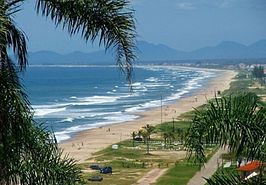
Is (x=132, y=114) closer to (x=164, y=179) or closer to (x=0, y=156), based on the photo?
(x=164, y=179)

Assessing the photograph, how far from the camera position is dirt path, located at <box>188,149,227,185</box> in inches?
1490

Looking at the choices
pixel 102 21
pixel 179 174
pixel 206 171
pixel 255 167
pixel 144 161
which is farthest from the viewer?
pixel 144 161

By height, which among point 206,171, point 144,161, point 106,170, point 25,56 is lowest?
point 144,161

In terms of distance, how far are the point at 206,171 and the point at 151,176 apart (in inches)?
177

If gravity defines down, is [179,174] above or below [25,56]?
below

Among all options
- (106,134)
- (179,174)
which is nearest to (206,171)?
(179,174)

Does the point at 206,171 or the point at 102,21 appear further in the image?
the point at 206,171

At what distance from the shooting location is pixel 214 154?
4850 centimetres

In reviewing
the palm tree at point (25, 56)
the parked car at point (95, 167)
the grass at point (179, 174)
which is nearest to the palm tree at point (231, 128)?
the palm tree at point (25, 56)

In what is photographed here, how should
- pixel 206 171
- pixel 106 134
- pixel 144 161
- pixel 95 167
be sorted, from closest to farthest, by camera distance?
pixel 206 171 → pixel 95 167 → pixel 144 161 → pixel 106 134

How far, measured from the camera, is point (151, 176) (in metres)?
42.3

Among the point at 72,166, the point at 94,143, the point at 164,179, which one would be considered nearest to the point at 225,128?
the point at 72,166

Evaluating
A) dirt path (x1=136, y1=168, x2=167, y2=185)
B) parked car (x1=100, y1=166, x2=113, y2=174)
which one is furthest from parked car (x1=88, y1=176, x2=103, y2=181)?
parked car (x1=100, y1=166, x2=113, y2=174)

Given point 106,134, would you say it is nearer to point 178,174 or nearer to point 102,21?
point 178,174
